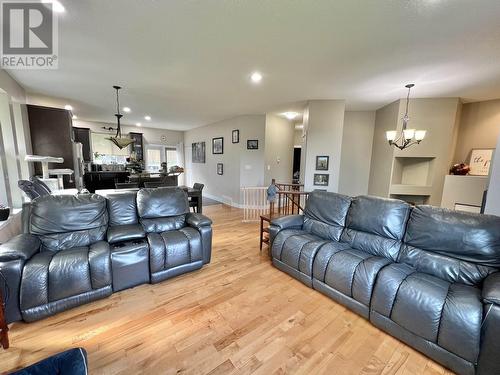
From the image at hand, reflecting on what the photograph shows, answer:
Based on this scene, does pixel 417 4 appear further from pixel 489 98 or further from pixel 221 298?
pixel 489 98

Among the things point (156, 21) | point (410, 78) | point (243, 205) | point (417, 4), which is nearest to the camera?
point (417, 4)

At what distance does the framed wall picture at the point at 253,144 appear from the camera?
5.89 m

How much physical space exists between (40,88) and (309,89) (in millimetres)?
5212

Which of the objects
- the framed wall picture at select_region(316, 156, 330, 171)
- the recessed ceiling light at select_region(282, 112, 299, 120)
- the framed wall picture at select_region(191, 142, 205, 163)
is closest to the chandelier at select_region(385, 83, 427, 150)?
the framed wall picture at select_region(316, 156, 330, 171)

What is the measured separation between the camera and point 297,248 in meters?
2.45

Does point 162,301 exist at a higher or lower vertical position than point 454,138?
lower

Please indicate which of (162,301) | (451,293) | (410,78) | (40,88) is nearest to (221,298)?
(162,301)

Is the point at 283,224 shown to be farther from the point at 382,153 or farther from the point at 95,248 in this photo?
the point at 382,153

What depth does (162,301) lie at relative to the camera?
2.09 metres

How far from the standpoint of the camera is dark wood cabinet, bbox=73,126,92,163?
22.2 ft

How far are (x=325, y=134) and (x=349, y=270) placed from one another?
10.9 ft

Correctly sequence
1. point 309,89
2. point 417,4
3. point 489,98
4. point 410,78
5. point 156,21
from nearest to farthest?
point 417,4, point 156,21, point 410,78, point 309,89, point 489,98

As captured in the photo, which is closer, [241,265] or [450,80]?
[241,265]

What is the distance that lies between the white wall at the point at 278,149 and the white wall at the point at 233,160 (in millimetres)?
193
